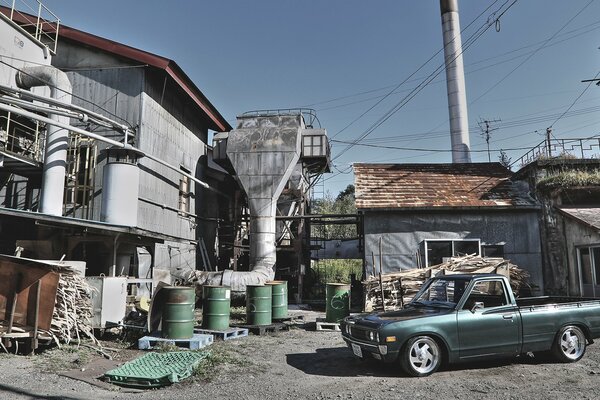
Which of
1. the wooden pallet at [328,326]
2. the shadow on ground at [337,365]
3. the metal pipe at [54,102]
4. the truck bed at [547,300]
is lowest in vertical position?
the shadow on ground at [337,365]

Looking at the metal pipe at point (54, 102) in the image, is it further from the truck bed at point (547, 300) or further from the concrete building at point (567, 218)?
the concrete building at point (567, 218)

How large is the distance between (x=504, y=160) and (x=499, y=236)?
1054 inches

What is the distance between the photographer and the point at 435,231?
16375mm

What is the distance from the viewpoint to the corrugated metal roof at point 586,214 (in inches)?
558

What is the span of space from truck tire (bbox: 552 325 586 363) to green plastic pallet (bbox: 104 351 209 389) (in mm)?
6145

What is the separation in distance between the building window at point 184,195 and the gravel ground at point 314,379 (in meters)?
10.6

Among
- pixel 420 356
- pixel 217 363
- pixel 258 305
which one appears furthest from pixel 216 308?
pixel 420 356

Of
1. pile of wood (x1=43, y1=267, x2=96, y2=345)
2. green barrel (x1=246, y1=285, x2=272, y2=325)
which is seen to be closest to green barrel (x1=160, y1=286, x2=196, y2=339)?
pile of wood (x1=43, y1=267, x2=96, y2=345)

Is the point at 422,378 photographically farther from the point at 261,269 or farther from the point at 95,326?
the point at 261,269

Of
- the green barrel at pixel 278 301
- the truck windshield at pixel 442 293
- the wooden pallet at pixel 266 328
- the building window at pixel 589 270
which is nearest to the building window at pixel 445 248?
the building window at pixel 589 270

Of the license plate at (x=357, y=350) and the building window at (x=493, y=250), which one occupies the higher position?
Result: the building window at (x=493, y=250)

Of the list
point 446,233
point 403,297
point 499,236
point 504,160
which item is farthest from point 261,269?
point 504,160

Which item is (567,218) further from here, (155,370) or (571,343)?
(155,370)

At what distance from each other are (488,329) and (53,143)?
13026mm
